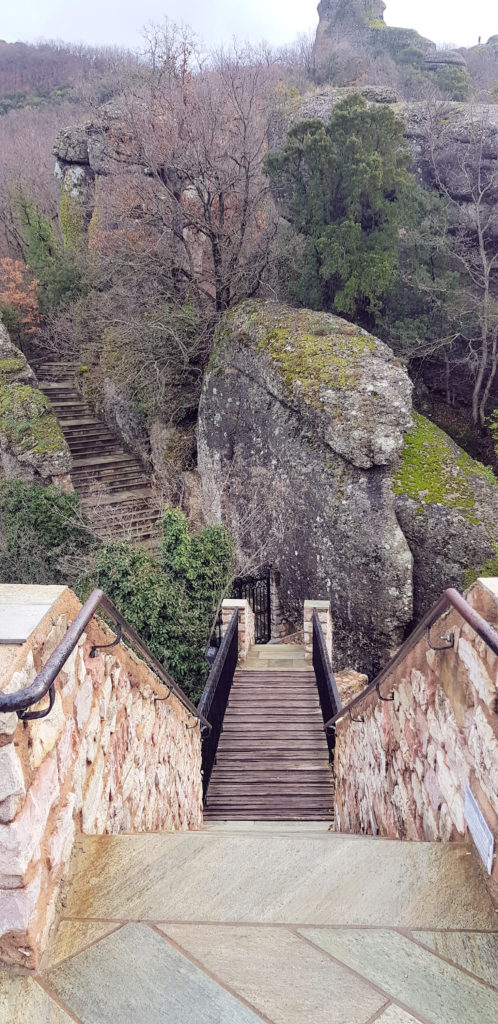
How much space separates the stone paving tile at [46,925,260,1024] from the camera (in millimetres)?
1374

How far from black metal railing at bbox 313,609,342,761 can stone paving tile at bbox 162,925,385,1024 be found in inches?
130

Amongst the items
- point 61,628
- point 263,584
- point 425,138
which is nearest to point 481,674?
point 61,628

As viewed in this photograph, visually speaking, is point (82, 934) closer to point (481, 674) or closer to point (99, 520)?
point (481, 674)

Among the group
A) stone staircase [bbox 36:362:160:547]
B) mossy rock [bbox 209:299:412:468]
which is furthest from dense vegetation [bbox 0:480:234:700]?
stone staircase [bbox 36:362:160:547]

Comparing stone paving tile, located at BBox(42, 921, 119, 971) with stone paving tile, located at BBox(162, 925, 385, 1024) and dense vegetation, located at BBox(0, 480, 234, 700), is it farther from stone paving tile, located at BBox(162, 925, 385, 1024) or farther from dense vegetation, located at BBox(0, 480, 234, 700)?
dense vegetation, located at BBox(0, 480, 234, 700)

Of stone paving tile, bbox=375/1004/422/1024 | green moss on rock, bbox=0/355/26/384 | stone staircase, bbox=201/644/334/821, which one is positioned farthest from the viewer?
green moss on rock, bbox=0/355/26/384

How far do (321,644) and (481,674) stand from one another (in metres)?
4.64

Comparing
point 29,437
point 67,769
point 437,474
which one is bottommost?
point 29,437

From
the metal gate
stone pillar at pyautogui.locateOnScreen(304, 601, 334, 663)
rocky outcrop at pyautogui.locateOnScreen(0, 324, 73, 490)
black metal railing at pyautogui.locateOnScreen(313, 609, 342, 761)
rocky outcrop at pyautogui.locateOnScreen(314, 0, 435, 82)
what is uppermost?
rocky outcrop at pyautogui.locateOnScreen(314, 0, 435, 82)

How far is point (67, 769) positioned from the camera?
Answer: 197cm

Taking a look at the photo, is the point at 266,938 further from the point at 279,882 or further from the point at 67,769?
the point at 67,769

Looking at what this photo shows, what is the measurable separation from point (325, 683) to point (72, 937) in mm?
4337

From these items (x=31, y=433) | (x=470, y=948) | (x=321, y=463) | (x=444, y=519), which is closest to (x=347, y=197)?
(x=321, y=463)

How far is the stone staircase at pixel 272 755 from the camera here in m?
4.71
